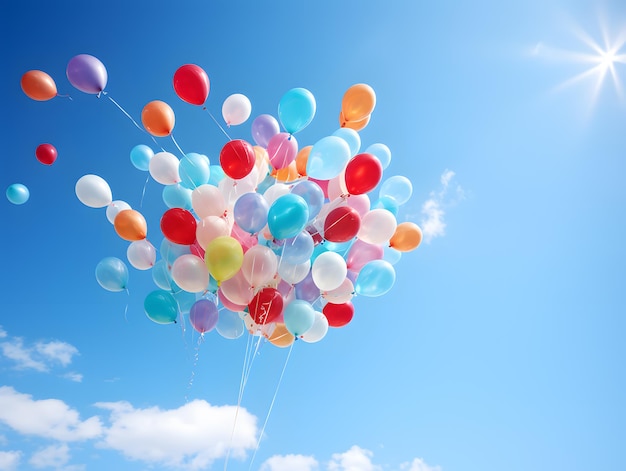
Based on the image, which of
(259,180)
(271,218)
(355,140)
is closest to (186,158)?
(259,180)

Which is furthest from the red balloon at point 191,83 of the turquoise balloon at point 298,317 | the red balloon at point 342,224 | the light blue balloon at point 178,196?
the turquoise balloon at point 298,317

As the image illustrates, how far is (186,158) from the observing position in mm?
4277

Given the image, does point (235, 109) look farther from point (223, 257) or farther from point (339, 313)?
point (339, 313)

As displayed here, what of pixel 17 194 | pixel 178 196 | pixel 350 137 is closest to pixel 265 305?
pixel 178 196

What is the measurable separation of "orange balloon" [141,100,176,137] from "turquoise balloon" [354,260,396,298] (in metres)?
2.53

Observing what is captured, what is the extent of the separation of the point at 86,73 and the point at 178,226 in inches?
71.4

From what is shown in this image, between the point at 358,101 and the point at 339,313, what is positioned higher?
the point at 358,101

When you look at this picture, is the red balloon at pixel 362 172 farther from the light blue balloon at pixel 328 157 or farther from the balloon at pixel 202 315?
the balloon at pixel 202 315

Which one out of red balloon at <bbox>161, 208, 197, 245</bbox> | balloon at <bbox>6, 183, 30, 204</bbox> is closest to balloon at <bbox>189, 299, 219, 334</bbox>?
red balloon at <bbox>161, 208, 197, 245</bbox>

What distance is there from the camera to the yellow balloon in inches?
148

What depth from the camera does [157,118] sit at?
4.16 metres

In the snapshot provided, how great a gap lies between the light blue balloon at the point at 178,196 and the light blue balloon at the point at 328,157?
1.39 m

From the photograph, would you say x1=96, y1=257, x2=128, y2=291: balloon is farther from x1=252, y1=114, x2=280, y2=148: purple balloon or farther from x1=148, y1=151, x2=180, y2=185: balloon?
x1=252, y1=114, x2=280, y2=148: purple balloon

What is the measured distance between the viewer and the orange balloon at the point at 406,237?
4719 mm
